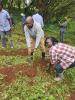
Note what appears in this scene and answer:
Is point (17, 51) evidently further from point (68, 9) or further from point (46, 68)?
point (68, 9)

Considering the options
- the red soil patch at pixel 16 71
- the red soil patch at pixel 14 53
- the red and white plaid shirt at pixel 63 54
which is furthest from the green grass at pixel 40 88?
the red soil patch at pixel 14 53

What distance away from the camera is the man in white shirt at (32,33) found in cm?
1125

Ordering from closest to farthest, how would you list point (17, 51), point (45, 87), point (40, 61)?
point (45, 87) < point (40, 61) < point (17, 51)

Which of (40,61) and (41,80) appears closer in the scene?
(41,80)

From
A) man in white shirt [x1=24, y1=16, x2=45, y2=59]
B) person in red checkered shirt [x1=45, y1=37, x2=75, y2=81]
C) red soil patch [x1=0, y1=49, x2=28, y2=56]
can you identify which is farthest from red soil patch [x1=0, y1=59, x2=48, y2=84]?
red soil patch [x1=0, y1=49, x2=28, y2=56]

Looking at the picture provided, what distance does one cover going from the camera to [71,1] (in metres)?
29.7

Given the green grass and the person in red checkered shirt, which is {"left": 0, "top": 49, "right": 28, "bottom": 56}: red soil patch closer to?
the green grass

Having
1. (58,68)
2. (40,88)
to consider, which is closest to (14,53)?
(58,68)

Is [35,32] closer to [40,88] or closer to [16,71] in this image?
[16,71]

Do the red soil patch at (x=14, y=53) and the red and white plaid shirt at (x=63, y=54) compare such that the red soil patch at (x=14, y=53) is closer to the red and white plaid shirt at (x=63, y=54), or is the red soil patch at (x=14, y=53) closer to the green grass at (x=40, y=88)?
the green grass at (x=40, y=88)

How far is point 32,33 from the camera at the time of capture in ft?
38.7

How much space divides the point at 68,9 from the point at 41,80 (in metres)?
20.0

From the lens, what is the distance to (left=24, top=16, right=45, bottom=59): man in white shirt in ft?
36.9

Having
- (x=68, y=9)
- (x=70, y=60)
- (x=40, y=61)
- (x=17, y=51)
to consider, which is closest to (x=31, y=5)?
(x=68, y=9)
